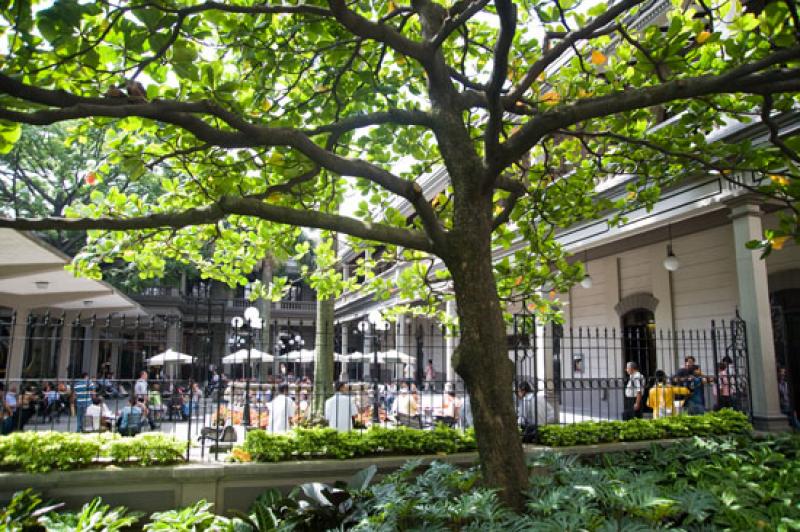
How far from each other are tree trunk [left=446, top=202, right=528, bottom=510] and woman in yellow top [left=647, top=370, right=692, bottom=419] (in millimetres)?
6265

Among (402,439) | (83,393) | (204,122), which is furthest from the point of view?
(83,393)

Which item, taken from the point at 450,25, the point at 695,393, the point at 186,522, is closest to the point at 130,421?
the point at 186,522

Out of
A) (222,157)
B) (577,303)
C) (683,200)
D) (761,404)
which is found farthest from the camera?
(577,303)

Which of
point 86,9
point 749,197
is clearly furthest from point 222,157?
point 749,197

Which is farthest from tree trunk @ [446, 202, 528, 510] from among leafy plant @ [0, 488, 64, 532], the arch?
the arch

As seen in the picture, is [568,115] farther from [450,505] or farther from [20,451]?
[20,451]

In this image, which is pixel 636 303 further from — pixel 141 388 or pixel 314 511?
pixel 141 388

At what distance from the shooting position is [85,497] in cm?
571

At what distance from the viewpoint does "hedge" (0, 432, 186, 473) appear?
5.74m

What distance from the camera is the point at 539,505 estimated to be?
3.86 meters

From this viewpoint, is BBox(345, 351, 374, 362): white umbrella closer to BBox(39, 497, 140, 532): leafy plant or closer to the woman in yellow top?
the woman in yellow top

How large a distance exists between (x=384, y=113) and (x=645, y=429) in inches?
238

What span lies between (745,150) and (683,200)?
571 cm

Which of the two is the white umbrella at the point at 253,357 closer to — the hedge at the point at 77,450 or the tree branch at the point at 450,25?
the hedge at the point at 77,450
